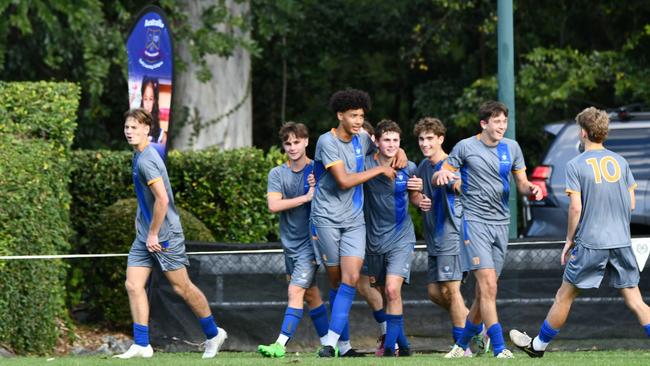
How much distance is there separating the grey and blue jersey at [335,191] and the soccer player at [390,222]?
11.4 inches

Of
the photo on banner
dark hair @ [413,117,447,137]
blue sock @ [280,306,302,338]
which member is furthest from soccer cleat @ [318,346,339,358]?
the photo on banner

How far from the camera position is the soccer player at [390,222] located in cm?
1173

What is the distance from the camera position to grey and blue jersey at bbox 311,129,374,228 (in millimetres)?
11445

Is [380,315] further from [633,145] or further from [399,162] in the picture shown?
[633,145]

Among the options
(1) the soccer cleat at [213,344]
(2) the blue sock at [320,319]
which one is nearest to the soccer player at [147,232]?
(1) the soccer cleat at [213,344]

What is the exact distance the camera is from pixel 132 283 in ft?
38.7

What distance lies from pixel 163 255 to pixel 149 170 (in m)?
0.72

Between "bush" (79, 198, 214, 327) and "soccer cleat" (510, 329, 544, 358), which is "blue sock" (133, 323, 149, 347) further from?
"bush" (79, 198, 214, 327)

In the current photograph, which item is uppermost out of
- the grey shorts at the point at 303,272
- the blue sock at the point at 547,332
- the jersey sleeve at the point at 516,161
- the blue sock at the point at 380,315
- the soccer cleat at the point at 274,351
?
the jersey sleeve at the point at 516,161

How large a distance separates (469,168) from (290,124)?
1559 mm

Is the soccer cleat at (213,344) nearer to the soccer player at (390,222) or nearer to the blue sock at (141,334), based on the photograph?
the blue sock at (141,334)

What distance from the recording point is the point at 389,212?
11.8 metres

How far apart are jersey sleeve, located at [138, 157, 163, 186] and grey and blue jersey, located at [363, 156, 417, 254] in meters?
1.69

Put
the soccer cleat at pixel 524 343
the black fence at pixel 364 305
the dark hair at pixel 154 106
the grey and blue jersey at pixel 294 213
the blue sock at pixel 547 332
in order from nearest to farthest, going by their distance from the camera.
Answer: the blue sock at pixel 547 332 < the soccer cleat at pixel 524 343 < the grey and blue jersey at pixel 294 213 < the black fence at pixel 364 305 < the dark hair at pixel 154 106
